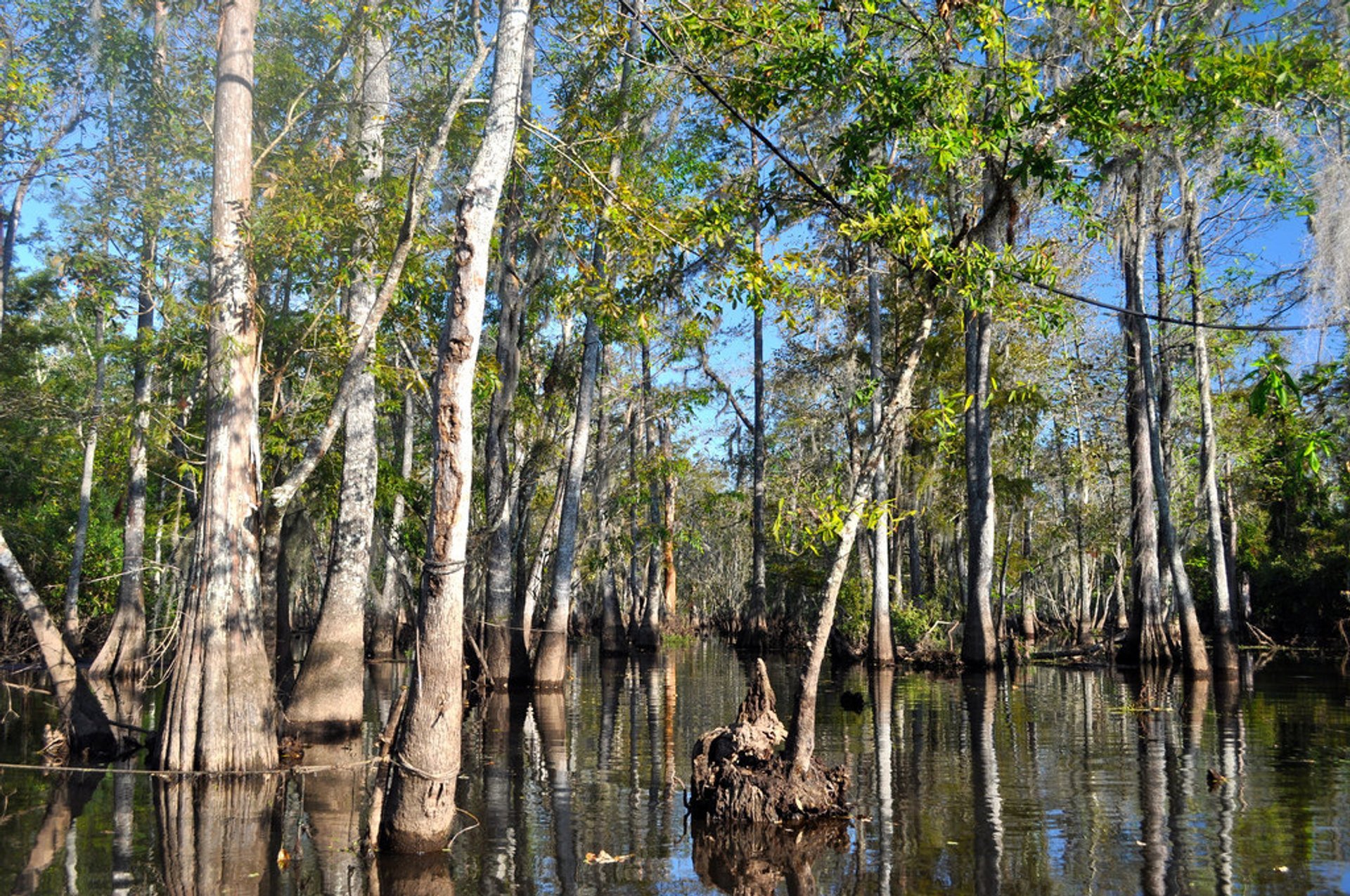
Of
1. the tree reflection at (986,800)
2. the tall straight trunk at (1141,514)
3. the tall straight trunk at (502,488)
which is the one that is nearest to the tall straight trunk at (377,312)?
the tree reflection at (986,800)

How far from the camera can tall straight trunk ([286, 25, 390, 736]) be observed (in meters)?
12.0

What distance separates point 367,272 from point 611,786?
6346mm

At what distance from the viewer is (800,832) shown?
25.2 feet

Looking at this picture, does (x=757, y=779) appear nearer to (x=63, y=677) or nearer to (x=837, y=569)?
(x=837, y=569)

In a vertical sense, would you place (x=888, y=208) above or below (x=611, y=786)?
above

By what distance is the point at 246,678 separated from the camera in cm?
941

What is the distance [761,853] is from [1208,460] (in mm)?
17513

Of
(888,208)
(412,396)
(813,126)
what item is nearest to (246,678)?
(888,208)

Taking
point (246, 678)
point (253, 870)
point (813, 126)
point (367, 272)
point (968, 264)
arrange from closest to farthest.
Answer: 1. point (253, 870)
2. point (968, 264)
3. point (246, 678)
4. point (367, 272)
5. point (813, 126)

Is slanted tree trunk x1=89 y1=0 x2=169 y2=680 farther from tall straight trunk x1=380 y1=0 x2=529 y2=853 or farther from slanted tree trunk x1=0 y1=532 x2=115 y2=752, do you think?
tall straight trunk x1=380 y1=0 x2=529 y2=853

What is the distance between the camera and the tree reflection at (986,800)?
632 centimetres

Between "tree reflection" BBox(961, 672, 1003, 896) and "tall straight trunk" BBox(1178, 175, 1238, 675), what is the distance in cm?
647

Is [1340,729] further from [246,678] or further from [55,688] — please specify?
[55,688]

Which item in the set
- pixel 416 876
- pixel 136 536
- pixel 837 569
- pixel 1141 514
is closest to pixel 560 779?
pixel 837 569
